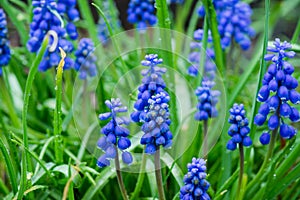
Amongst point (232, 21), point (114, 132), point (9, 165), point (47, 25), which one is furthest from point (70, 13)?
point (114, 132)

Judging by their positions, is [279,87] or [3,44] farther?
[3,44]

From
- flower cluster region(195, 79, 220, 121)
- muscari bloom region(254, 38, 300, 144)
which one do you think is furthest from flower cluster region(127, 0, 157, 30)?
muscari bloom region(254, 38, 300, 144)

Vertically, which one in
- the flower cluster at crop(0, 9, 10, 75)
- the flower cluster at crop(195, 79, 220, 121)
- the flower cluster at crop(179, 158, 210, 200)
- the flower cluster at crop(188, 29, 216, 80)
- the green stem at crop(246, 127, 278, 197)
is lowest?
the green stem at crop(246, 127, 278, 197)

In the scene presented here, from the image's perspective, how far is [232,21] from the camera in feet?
13.4

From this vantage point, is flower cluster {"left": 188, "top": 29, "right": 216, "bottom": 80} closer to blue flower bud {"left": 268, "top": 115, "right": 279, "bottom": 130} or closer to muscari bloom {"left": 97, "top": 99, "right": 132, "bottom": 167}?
blue flower bud {"left": 268, "top": 115, "right": 279, "bottom": 130}

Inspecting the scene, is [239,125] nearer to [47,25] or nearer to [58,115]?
[58,115]

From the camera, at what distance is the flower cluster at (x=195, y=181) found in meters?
2.57

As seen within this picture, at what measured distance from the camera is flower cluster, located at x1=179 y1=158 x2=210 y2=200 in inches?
101

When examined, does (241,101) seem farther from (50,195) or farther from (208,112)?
(50,195)

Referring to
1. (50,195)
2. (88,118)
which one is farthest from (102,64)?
(50,195)

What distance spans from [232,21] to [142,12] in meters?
0.69

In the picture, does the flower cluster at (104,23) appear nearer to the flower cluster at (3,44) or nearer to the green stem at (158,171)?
the flower cluster at (3,44)

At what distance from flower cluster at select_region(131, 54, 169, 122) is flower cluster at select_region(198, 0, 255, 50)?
1.48 m

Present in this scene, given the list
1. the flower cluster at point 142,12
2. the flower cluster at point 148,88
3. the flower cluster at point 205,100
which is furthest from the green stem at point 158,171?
the flower cluster at point 142,12
